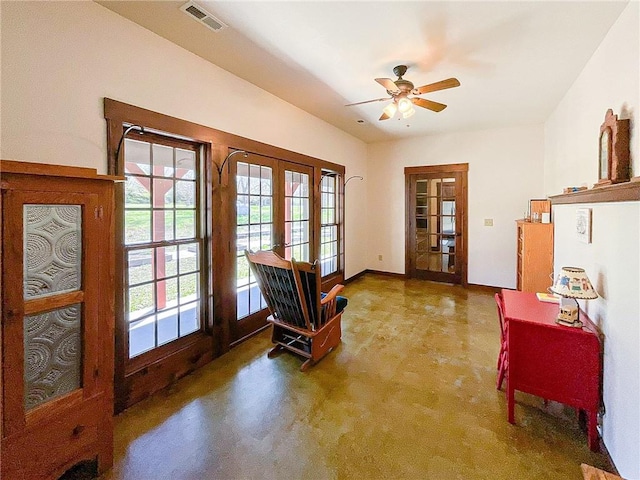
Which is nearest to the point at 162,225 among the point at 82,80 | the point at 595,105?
the point at 82,80

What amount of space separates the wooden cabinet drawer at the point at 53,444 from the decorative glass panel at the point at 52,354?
5.0 inches

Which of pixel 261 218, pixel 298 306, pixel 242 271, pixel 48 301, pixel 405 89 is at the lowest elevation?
pixel 298 306

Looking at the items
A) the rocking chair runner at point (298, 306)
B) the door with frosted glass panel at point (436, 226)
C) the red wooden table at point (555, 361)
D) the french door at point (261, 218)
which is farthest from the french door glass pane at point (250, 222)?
the door with frosted glass panel at point (436, 226)

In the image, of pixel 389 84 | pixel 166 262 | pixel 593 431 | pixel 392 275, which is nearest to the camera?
pixel 593 431

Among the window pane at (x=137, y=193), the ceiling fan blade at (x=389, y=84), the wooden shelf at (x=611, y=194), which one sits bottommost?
the wooden shelf at (x=611, y=194)

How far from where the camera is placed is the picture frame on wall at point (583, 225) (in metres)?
2.17

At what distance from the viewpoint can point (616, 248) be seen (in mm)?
1757

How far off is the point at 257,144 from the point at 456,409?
318 centimetres

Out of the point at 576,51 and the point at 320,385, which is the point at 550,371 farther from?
the point at 576,51

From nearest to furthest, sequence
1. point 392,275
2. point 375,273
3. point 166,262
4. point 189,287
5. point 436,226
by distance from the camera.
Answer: point 166,262
point 189,287
point 436,226
point 392,275
point 375,273

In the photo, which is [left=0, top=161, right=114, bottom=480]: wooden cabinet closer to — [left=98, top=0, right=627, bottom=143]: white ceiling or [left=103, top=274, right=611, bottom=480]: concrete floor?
[left=103, top=274, right=611, bottom=480]: concrete floor

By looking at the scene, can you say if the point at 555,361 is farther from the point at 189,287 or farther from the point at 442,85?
the point at 189,287

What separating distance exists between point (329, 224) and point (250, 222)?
2.11 meters

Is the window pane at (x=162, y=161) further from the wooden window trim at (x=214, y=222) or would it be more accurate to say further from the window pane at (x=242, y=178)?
the window pane at (x=242, y=178)
